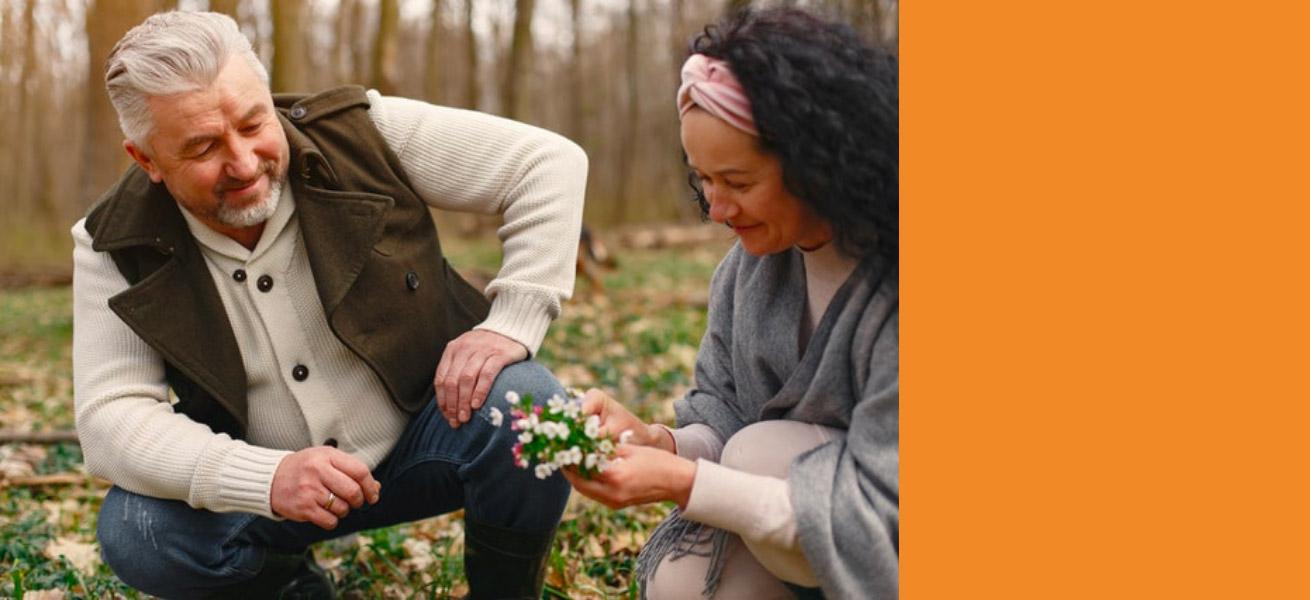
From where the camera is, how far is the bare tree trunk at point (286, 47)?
7504mm

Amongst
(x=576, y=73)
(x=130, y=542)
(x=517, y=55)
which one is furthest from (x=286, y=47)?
(x=576, y=73)

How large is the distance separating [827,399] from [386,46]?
8166mm

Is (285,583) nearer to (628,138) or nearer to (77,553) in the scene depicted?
(77,553)

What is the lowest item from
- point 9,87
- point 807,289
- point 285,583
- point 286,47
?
point 9,87

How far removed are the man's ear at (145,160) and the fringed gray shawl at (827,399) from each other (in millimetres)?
1156

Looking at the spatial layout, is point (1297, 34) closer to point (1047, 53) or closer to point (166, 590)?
point (1047, 53)

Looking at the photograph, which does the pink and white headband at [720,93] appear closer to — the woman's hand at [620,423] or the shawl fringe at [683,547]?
the woman's hand at [620,423]

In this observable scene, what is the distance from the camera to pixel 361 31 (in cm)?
1959

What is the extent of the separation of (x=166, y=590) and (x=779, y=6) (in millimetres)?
1705

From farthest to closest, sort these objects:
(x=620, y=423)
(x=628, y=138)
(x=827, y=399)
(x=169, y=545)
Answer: (x=628, y=138) → (x=169, y=545) → (x=620, y=423) → (x=827, y=399)

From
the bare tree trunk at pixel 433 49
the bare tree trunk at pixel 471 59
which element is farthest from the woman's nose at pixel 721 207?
the bare tree trunk at pixel 433 49

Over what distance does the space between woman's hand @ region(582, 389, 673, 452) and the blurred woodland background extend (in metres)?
7.67

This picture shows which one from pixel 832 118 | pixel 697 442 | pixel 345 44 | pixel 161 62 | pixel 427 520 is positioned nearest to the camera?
pixel 832 118

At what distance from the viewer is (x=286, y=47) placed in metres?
7.53
